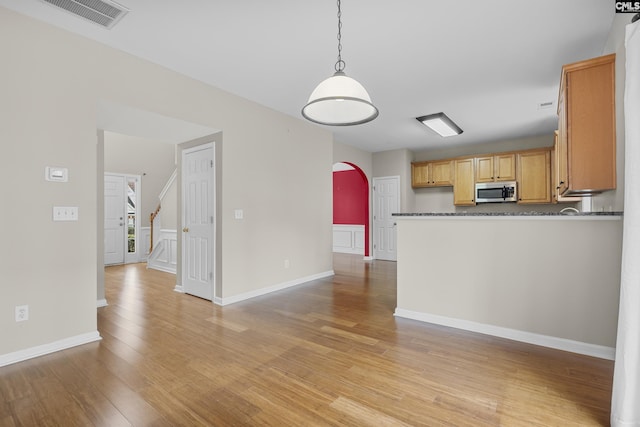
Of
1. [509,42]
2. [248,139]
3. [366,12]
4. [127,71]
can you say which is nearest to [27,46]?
[127,71]

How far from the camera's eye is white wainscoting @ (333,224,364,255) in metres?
8.87

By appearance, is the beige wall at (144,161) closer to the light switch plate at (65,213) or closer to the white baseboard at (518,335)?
the light switch plate at (65,213)

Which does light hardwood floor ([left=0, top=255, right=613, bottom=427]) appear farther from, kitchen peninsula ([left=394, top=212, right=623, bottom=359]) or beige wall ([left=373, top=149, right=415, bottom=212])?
beige wall ([left=373, top=149, right=415, bottom=212])

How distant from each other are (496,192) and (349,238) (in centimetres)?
402

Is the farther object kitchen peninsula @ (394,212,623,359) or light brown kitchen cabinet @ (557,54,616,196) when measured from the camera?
kitchen peninsula @ (394,212,623,359)

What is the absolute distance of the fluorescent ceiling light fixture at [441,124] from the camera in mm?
4973

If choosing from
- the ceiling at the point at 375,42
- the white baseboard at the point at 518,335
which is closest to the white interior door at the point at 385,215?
the ceiling at the point at 375,42

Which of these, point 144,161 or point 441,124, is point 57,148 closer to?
point 441,124

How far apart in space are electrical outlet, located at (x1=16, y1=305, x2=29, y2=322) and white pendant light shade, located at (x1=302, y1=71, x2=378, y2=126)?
106 inches

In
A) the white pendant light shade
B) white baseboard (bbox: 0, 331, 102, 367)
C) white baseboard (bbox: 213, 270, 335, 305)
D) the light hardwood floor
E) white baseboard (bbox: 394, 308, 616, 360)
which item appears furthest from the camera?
white baseboard (bbox: 213, 270, 335, 305)

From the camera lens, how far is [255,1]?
7.62 ft

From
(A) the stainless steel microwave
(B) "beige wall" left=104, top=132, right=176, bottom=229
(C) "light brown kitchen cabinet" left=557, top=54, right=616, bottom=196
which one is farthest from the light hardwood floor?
(B) "beige wall" left=104, top=132, right=176, bottom=229

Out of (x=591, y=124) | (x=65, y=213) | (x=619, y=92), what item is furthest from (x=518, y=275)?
(x=65, y=213)

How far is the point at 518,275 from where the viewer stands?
2.85 m
